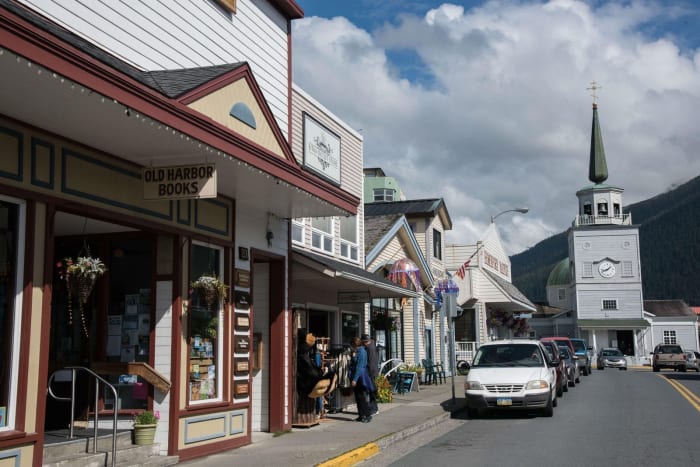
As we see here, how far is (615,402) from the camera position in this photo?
65.6ft

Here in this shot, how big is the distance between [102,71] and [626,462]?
833 centimetres

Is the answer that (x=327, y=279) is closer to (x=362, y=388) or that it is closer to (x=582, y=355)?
(x=362, y=388)

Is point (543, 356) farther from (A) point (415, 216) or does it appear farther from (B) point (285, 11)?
(A) point (415, 216)

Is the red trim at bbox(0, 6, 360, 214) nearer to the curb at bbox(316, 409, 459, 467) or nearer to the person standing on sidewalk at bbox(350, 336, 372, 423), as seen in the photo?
the curb at bbox(316, 409, 459, 467)

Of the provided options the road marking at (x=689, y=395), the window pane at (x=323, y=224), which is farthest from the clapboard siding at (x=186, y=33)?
the road marking at (x=689, y=395)

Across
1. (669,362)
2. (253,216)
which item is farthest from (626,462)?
(669,362)

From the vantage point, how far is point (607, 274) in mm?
75125

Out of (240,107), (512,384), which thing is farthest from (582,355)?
(240,107)

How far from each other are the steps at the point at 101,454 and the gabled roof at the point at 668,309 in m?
76.4

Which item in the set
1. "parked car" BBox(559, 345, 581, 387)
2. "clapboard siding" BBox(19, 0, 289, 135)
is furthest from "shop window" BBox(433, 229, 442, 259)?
"clapboard siding" BBox(19, 0, 289, 135)

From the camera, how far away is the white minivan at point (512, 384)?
1603cm

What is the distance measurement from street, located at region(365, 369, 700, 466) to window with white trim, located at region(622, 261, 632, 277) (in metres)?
57.5

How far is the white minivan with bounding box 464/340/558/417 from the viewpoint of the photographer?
16.0m

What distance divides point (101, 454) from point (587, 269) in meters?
71.6
